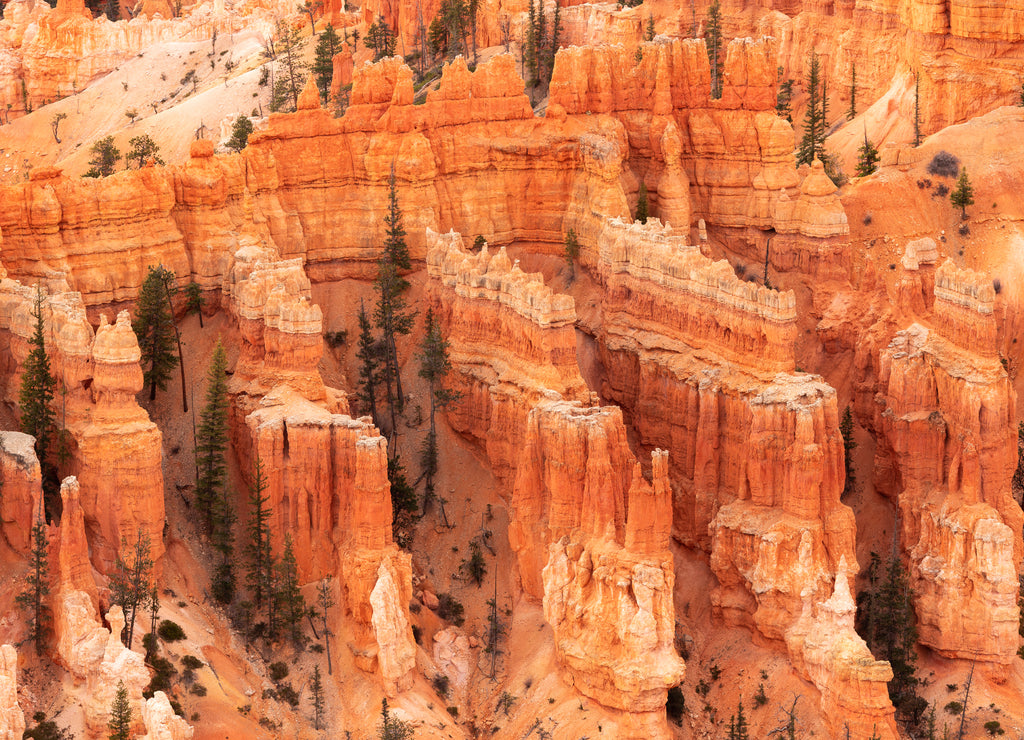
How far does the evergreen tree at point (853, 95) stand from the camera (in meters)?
133

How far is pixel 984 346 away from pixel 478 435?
72.7 feet

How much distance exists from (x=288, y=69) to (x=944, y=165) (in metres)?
48.8

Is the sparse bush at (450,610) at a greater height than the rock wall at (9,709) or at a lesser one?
lesser

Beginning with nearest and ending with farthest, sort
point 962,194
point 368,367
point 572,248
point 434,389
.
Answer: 1. point 434,389
2. point 368,367
3. point 572,248
4. point 962,194

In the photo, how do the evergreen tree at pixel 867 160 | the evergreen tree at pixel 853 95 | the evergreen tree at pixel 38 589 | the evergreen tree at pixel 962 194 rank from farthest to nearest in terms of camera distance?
the evergreen tree at pixel 853 95 < the evergreen tree at pixel 867 160 < the evergreen tree at pixel 962 194 < the evergreen tree at pixel 38 589

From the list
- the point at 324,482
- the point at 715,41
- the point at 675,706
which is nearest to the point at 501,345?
the point at 324,482

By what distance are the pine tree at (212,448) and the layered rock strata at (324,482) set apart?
1.18 meters

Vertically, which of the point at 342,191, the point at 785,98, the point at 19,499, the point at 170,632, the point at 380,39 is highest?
the point at 380,39

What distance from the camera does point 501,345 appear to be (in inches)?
3688

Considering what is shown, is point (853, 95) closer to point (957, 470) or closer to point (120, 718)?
point (957, 470)

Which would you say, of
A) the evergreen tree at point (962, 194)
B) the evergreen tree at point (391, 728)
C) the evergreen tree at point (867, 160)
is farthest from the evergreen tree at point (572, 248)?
the evergreen tree at point (391, 728)

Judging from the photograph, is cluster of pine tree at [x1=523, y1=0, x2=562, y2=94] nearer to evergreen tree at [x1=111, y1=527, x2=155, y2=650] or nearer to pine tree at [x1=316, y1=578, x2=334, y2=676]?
pine tree at [x1=316, y1=578, x2=334, y2=676]

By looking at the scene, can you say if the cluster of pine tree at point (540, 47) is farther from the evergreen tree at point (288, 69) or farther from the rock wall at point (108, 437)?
the rock wall at point (108, 437)

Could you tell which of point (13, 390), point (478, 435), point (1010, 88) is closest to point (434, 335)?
point (478, 435)
